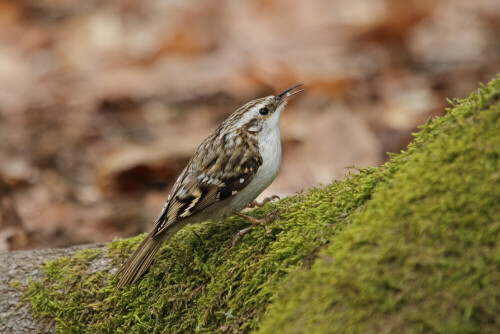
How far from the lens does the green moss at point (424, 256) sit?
73.7 inches

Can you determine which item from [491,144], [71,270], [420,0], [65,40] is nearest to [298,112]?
[420,0]

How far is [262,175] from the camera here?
3.69 metres

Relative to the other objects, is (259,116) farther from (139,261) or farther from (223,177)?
(139,261)

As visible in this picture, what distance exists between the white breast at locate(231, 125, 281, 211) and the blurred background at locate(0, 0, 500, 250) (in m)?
2.72

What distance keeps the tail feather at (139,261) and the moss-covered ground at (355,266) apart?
0.06 metres

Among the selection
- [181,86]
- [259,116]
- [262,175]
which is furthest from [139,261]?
[181,86]

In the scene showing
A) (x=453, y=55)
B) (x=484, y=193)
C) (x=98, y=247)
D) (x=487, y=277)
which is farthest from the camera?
(x=453, y=55)

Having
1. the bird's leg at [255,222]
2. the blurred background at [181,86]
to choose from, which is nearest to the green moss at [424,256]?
the bird's leg at [255,222]

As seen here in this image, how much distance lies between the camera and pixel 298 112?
8.88m

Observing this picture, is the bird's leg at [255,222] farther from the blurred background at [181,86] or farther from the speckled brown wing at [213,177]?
A: the blurred background at [181,86]

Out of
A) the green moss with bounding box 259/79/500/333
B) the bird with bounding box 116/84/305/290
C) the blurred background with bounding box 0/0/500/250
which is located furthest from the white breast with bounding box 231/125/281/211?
the blurred background with bounding box 0/0/500/250

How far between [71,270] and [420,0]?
985cm

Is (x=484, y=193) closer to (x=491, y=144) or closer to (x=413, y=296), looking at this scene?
(x=491, y=144)

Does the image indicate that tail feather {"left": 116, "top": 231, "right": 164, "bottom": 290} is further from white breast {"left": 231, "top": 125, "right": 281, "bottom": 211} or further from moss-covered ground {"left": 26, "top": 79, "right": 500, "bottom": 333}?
white breast {"left": 231, "top": 125, "right": 281, "bottom": 211}
